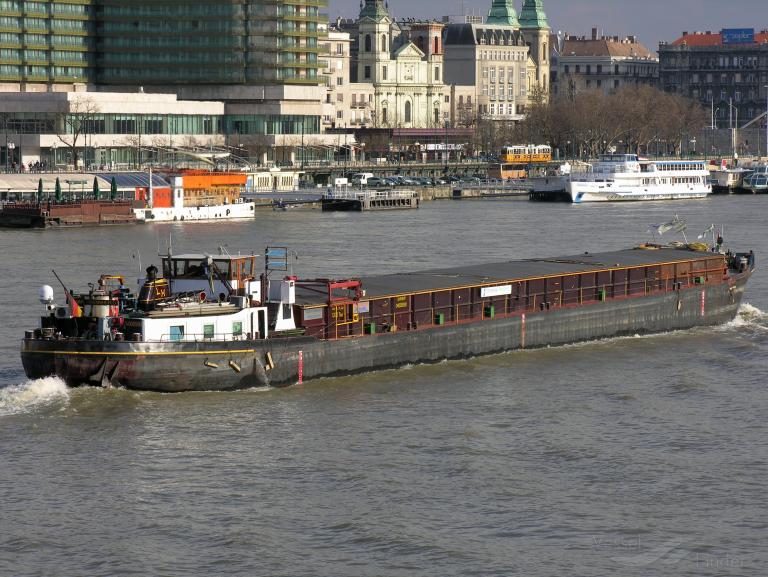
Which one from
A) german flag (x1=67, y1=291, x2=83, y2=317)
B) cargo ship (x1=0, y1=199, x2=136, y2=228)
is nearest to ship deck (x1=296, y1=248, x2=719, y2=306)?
german flag (x1=67, y1=291, x2=83, y2=317)

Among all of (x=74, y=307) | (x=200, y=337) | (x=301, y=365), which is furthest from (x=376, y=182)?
(x=74, y=307)

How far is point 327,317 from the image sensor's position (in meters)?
47.0

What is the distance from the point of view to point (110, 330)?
139 feet

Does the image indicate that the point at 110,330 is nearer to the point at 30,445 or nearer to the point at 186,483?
the point at 30,445

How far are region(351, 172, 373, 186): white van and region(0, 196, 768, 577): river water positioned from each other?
102m

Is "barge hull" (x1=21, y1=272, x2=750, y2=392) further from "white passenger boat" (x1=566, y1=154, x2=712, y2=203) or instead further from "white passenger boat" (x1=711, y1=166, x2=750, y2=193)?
"white passenger boat" (x1=711, y1=166, x2=750, y2=193)

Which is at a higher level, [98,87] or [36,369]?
[98,87]

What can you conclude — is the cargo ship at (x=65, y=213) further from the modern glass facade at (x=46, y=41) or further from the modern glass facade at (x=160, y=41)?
the modern glass facade at (x=160, y=41)

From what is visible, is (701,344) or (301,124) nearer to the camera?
(701,344)

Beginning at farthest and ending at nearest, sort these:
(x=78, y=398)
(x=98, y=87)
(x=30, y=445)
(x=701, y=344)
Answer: (x=98, y=87) → (x=701, y=344) → (x=78, y=398) → (x=30, y=445)

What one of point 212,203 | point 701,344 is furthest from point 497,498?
point 212,203

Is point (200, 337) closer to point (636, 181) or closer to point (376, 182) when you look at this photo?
point (636, 181)

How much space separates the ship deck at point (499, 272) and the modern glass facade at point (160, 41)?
111994 millimetres

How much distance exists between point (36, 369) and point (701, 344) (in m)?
22.8
